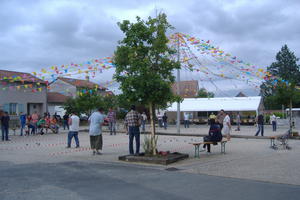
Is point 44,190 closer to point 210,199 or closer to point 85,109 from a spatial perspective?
point 210,199

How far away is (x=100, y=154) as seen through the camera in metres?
12.4

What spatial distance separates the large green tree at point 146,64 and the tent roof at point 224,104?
25520mm

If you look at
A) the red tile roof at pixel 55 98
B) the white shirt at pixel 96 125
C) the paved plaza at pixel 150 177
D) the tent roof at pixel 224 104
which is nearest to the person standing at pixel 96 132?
the white shirt at pixel 96 125

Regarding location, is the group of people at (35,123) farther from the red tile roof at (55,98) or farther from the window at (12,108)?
the red tile roof at (55,98)

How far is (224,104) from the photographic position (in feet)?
123

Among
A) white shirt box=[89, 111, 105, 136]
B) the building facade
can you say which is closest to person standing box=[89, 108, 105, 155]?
white shirt box=[89, 111, 105, 136]

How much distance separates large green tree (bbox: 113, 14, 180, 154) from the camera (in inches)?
411

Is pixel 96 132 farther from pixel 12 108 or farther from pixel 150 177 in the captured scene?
pixel 12 108

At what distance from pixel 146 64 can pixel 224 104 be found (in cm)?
2851

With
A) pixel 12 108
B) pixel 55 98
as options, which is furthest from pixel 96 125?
pixel 55 98

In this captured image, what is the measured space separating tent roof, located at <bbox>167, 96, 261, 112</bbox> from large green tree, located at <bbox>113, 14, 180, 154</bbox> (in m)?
25.5

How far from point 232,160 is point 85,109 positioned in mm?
19980

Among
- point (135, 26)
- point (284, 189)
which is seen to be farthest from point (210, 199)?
point (135, 26)

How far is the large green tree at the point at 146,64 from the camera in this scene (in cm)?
1044
